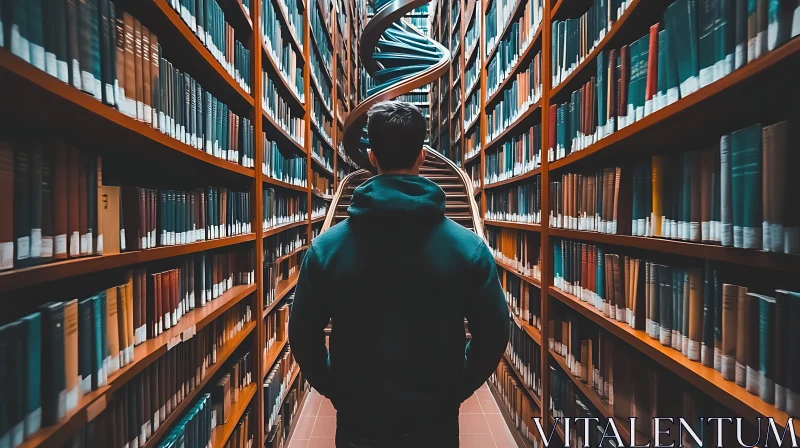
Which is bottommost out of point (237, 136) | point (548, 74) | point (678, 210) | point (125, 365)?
point (125, 365)

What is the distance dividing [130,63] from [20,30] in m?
0.37

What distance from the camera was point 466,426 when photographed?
3037mm

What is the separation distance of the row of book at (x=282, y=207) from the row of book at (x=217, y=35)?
27.2 inches

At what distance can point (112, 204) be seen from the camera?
109 centimetres

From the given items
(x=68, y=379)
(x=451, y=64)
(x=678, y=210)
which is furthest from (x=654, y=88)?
(x=451, y=64)

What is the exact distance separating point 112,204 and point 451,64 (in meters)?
5.87

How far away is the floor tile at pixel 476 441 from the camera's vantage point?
278cm

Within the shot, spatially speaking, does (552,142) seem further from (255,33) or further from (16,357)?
(16,357)

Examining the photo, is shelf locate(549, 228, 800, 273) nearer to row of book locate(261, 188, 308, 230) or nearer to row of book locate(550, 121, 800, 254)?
row of book locate(550, 121, 800, 254)

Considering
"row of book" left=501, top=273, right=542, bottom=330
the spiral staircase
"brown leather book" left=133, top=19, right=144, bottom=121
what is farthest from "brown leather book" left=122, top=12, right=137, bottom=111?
the spiral staircase

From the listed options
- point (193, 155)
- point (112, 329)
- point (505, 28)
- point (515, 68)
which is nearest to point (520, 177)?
point (515, 68)

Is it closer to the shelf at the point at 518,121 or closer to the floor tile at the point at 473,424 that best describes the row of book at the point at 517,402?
the floor tile at the point at 473,424

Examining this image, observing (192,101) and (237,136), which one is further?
(237,136)

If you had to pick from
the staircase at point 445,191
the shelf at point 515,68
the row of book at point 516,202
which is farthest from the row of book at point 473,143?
the row of book at point 516,202
